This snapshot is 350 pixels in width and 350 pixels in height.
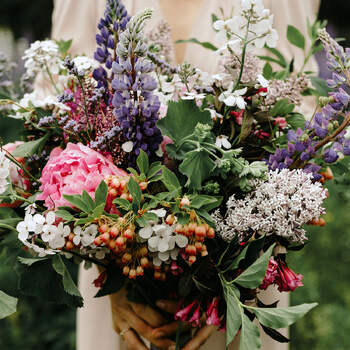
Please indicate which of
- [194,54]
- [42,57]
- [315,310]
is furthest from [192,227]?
[315,310]

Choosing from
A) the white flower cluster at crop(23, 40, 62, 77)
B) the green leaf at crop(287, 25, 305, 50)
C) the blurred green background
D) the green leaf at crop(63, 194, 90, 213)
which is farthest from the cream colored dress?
the blurred green background

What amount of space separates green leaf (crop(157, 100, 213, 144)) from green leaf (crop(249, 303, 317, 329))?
25cm

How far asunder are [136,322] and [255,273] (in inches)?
12.2

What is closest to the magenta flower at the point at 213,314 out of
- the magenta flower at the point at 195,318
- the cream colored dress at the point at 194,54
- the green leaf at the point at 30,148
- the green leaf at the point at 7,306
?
the magenta flower at the point at 195,318

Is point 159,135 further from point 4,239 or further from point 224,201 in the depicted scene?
point 4,239

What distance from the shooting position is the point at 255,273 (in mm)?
582

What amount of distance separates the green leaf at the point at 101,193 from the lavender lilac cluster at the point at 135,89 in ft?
0.24

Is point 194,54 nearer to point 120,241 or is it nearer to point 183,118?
point 183,118

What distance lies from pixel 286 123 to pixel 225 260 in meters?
0.24

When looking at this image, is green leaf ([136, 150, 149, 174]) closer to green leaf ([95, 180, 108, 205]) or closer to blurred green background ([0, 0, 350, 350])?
green leaf ([95, 180, 108, 205])

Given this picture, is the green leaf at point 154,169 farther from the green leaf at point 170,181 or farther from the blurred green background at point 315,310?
the blurred green background at point 315,310

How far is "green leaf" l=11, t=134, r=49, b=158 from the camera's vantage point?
2.40ft

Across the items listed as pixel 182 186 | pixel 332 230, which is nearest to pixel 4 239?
pixel 182 186

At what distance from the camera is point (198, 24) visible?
1.16m
